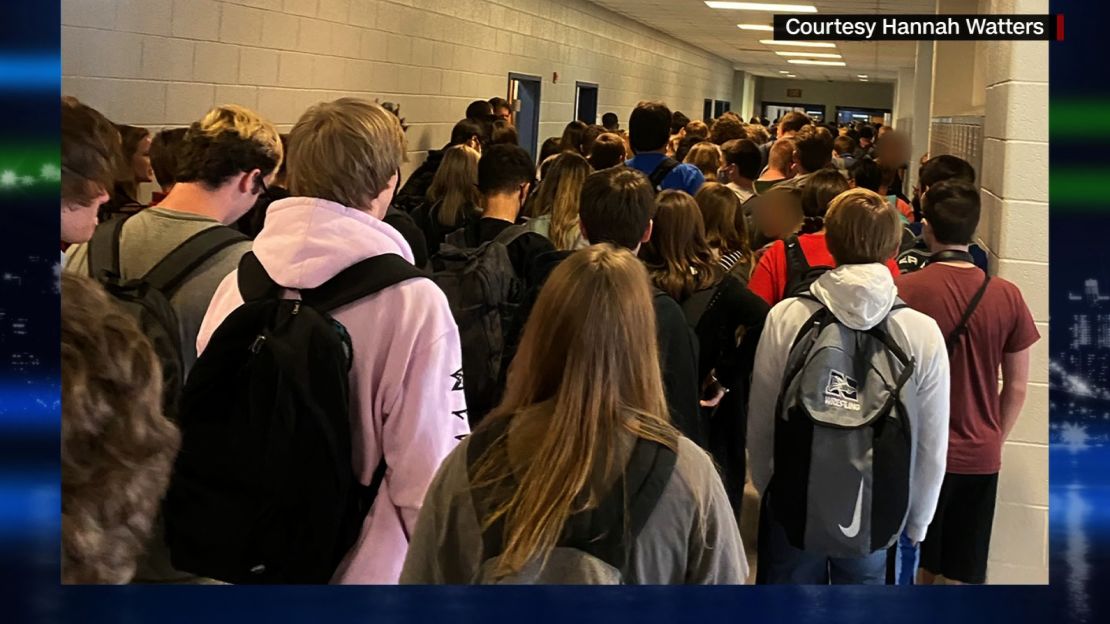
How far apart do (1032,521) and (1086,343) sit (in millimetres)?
351

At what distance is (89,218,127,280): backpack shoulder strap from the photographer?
6.16 feet

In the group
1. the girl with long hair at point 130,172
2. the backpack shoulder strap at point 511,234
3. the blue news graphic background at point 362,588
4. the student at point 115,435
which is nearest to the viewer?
the student at point 115,435

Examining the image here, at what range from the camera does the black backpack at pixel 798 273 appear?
6.61 ft

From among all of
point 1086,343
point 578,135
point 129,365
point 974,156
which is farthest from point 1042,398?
point 129,365

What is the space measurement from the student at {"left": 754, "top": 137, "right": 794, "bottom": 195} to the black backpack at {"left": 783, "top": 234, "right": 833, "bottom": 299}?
0.18m

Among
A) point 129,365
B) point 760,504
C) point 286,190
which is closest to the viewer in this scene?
point 129,365

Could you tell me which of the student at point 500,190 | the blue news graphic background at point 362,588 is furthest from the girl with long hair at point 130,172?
the student at point 500,190

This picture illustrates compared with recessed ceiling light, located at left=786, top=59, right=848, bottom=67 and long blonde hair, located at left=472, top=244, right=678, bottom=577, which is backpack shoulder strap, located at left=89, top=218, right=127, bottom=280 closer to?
long blonde hair, located at left=472, top=244, right=678, bottom=577

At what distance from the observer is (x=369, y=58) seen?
2131mm

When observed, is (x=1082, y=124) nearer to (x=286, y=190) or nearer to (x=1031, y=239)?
(x=1031, y=239)

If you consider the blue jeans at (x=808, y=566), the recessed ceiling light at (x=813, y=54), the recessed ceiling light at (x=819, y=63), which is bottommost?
the blue jeans at (x=808, y=566)

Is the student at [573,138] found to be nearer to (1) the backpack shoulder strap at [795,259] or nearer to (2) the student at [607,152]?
(2) the student at [607,152]

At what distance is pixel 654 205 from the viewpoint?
201 cm
